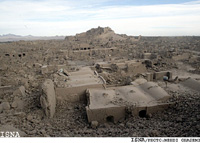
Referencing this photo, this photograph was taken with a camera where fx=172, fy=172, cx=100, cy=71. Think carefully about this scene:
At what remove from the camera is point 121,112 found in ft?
26.0

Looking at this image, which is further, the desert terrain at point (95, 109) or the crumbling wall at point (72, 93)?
the crumbling wall at point (72, 93)

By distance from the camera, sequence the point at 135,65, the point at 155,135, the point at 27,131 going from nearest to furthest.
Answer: the point at 155,135, the point at 27,131, the point at 135,65

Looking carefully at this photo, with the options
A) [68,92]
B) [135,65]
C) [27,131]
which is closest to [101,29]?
[135,65]

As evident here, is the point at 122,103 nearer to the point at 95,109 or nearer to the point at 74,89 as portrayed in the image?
the point at 95,109

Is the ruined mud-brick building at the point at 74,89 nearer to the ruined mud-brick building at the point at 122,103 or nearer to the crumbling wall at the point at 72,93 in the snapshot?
the crumbling wall at the point at 72,93

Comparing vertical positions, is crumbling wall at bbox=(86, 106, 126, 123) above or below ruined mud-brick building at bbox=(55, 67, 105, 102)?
below

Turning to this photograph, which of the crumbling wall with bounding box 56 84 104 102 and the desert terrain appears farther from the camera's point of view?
the crumbling wall with bounding box 56 84 104 102

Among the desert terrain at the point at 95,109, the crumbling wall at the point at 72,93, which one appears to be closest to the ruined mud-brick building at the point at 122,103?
the desert terrain at the point at 95,109

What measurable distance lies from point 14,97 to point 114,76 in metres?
7.33

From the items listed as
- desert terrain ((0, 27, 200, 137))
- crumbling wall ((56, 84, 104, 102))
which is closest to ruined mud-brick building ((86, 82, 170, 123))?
desert terrain ((0, 27, 200, 137))

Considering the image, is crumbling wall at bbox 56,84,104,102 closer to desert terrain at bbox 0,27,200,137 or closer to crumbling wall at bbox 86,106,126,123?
desert terrain at bbox 0,27,200,137

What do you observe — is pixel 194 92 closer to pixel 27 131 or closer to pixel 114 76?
pixel 114 76

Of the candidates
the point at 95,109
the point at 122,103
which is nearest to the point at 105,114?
the point at 95,109

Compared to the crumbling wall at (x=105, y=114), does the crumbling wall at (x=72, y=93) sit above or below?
above
